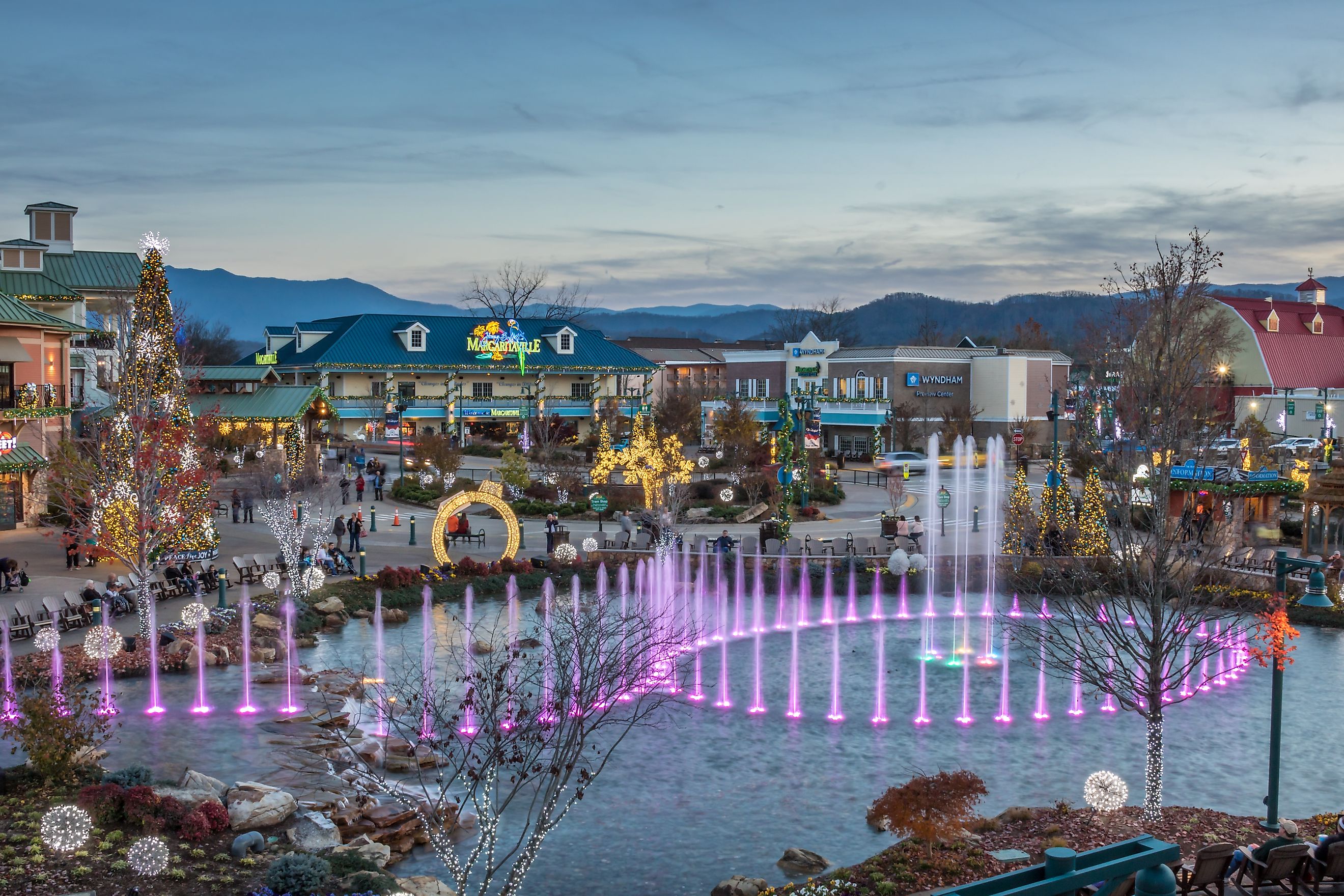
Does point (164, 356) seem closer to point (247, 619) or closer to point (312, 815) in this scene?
point (247, 619)

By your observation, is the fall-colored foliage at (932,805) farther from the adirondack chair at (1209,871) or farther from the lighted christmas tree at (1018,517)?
the lighted christmas tree at (1018,517)

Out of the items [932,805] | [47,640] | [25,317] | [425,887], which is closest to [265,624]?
[47,640]

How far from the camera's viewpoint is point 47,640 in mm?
23000

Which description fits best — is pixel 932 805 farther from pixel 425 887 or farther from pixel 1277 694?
pixel 425 887

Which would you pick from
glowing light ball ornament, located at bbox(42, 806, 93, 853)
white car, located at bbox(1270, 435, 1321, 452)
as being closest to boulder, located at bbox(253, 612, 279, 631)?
glowing light ball ornament, located at bbox(42, 806, 93, 853)

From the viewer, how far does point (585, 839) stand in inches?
610

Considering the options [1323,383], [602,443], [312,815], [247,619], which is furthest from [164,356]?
[1323,383]

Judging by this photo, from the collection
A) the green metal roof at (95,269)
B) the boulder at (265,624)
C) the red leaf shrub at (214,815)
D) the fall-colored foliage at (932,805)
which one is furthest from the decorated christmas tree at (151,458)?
the green metal roof at (95,269)

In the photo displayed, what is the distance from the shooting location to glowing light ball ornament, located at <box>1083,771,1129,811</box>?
15.6 metres

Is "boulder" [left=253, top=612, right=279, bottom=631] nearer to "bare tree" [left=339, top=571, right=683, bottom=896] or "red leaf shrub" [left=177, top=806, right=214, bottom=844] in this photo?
"bare tree" [left=339, top=571, right=683, bottom=896]

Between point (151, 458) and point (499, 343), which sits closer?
point (151, 458)

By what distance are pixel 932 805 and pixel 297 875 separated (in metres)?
7.14

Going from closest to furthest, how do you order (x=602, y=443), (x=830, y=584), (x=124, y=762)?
(x=124, y=762) < (x=830, y=584) < (x=602, y=443)

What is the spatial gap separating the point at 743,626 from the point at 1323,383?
211 ft
